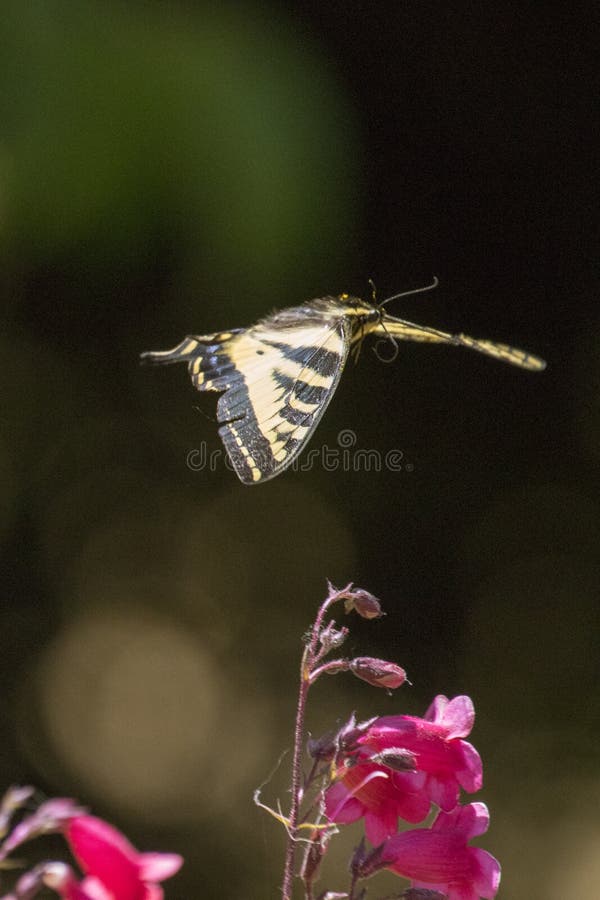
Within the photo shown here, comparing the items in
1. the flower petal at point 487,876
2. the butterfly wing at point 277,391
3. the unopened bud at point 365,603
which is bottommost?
the flower petal at point 487,876

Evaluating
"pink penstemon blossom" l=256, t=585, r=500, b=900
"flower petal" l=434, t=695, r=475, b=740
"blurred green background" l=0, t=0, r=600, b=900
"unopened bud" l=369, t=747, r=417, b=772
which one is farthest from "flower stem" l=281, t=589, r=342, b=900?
"blurred green background" l=0, t=0, r=600, b=900

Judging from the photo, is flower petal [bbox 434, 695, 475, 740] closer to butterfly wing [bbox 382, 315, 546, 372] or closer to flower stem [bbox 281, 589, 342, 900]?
flower stem [bbox 281, 589, 342, 900]

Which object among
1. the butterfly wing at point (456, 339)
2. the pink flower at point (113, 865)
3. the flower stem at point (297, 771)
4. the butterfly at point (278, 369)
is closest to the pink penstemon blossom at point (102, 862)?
the pink flower at point (113, 865)

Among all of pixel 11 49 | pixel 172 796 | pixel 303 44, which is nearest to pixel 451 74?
pixel 303 44

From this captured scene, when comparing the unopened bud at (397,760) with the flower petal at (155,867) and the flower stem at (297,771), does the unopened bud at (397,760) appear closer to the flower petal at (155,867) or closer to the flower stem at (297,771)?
the flower stem at (297,771)

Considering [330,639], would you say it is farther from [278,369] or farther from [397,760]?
[278,369]

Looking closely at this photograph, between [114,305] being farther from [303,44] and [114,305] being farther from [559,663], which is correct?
[559,663]

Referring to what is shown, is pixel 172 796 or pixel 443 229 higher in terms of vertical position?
pixel 443 229
